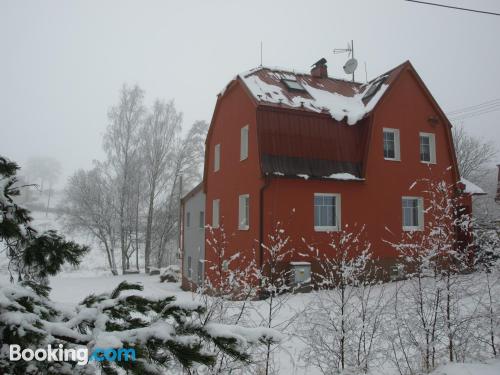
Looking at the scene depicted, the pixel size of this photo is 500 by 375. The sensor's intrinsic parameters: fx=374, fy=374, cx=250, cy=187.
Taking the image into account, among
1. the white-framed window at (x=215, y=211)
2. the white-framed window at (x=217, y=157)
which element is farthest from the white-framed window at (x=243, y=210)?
A: the white-framed window at (x=217, y=157)

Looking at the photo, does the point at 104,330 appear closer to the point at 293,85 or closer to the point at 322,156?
the point at 322,156

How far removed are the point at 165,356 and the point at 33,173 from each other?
85.8 meters

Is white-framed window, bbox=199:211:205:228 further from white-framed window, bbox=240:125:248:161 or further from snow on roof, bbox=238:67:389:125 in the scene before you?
snow on roof, bbox=238:67:389:125

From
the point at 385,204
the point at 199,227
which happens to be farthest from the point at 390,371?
the point at 199,227

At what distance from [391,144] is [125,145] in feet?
68.6

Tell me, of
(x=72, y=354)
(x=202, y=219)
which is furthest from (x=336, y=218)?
(x=72, y=354)

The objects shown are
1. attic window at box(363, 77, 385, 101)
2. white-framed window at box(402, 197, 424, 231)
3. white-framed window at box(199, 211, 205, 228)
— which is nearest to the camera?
white-framed window at box(402, 197, 424, 231)

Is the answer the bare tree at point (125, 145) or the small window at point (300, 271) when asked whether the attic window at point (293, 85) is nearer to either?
the small window at point (300, 271)

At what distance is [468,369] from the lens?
4.70m

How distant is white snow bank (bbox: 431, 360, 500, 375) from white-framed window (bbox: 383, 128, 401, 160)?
11.2 meters

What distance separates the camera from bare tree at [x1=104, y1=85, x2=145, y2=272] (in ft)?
95.7

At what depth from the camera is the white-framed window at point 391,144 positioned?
50.0ft

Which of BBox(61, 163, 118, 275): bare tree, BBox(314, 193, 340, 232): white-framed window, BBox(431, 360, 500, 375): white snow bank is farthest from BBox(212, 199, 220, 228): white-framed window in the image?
BBox(61, 163, 118, 275): bare tree

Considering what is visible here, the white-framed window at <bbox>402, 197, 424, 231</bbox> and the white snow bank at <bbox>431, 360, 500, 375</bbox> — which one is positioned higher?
the white-framed window at <bbox>402, 197, 424, 231</bbox>
